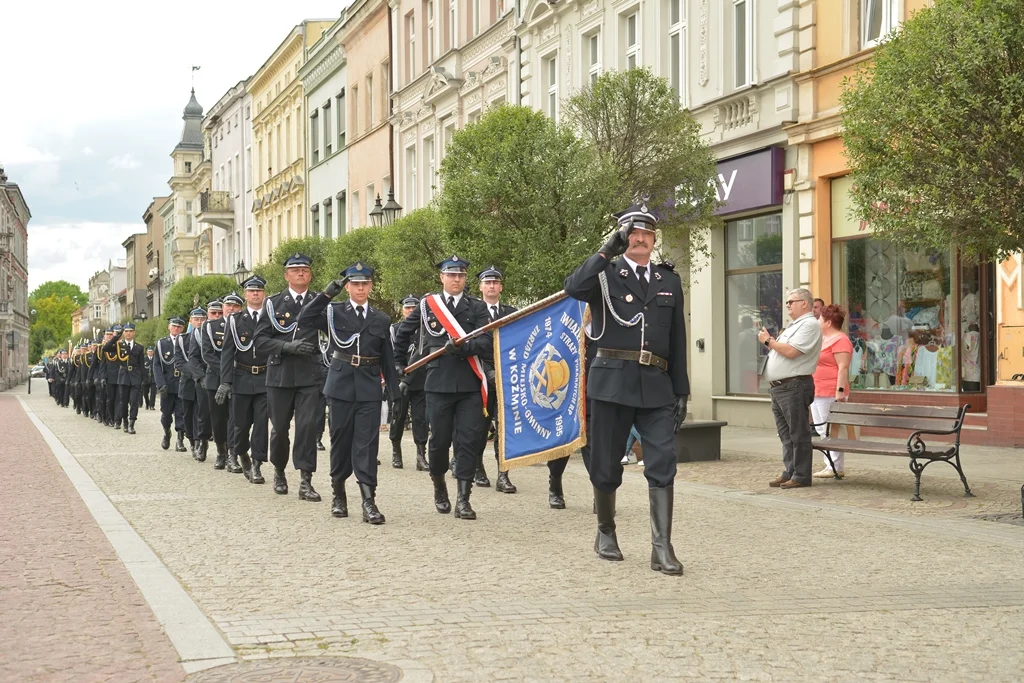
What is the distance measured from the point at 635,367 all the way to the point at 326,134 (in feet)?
145

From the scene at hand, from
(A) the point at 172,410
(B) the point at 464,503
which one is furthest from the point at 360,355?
(A) the point at 172,410

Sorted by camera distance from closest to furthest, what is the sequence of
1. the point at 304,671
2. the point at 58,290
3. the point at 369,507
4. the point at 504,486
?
1. the point at 304,671
2. the point at 369,507
3. the point at 504,486
4. the point at 58,290

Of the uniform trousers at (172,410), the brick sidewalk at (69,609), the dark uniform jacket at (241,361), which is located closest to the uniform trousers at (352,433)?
the brick sidewalk at (69,609)

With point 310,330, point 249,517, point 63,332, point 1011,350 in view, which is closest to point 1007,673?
point 249,517

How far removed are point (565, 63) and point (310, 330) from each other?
17946 mm

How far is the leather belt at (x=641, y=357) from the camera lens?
8.02 meters

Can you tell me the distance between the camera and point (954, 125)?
10336mm

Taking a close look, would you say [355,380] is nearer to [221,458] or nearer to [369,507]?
[369,507]

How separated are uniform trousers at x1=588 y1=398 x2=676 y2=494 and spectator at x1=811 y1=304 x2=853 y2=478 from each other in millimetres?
5621

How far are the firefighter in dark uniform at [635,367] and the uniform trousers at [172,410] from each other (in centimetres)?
1201

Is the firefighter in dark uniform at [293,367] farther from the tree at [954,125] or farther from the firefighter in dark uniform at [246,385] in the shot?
the tree at [954,125]

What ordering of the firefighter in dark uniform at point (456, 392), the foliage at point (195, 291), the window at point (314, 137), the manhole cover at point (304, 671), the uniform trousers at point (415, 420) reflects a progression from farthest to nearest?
1. the foliage at point (195, 291)
2. the window at point (314, 137)
3. the uniform trousers at point (415, 420)
4. the firefighter in dark uniform at point (456, 392)
5. the manhole cover at point (304, 671)

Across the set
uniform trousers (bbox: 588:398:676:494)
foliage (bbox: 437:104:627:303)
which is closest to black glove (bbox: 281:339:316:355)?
uniform trousers (bbox: 588:398:676:494)

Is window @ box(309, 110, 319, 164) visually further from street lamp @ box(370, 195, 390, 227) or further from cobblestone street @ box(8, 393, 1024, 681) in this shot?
cobblestone street @ box(8, 393, 1024, 681)
